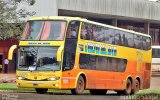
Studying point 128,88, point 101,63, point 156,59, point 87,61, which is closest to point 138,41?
point 128,88

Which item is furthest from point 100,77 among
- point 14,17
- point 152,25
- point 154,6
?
point 152,25

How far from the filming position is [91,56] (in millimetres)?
23891

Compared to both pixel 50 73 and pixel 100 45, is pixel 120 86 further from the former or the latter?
pixel 50 73

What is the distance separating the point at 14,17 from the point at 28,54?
9.76m

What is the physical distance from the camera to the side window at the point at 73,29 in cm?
2216

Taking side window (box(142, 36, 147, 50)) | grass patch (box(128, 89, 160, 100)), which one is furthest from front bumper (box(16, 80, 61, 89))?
side window (box(142, 36, 147, 50))

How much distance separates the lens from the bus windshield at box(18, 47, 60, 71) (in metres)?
21.8

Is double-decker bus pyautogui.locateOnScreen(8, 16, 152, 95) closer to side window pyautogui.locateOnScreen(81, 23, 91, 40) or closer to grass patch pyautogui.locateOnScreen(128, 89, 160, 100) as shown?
side window pyautogui.locateOnScreen(81, 23, 91, 40)

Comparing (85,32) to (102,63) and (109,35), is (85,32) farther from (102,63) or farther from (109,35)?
(109,35)

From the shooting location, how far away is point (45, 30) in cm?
2241

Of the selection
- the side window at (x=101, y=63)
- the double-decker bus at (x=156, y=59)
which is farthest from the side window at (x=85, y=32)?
the double-decker bus at (x=156, y=59)

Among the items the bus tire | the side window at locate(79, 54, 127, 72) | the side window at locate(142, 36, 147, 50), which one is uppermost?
the side window at locate(142, 36, 147, 50)

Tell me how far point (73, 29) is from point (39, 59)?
2057 mm

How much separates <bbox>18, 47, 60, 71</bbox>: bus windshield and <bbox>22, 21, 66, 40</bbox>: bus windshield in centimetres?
55
